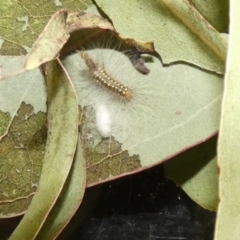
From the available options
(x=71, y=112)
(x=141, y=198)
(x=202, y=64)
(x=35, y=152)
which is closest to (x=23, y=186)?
(x=35, y=152)

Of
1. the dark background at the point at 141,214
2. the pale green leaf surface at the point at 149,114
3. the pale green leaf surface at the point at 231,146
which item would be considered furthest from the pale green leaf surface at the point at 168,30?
the dark background at the point at 141,214

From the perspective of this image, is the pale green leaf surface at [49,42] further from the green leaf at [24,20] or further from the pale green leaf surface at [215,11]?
the pale green leaf surface at [215,11]

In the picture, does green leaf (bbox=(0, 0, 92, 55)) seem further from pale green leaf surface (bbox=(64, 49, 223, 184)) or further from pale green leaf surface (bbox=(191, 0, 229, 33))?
pale green leaf surface (bbox=(191, 0, 229, 33))

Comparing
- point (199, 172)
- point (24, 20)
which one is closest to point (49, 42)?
point (24, 20)

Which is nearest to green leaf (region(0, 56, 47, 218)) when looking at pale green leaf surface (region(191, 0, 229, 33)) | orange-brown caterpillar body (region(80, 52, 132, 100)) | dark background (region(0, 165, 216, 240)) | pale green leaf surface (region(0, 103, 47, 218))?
pale green leaf surface (region(0, 103, 47, 218))

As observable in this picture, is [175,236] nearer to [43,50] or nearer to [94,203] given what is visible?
[94,203]

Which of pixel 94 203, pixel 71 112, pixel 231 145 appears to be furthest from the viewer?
pixel 94 203
